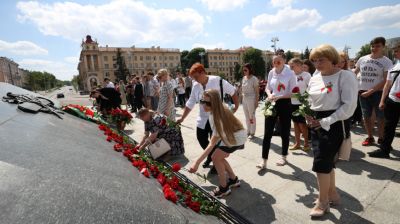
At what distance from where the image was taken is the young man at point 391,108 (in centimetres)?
411

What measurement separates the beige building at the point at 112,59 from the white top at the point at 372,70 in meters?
80.3

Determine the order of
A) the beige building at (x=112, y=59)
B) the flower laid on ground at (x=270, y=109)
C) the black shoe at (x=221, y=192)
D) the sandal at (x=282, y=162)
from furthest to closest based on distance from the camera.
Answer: the beige building at (x=112, y=59), the sandal at (x=282, y=162), the flower laid on ground at (x=270, y=109), the black shoe at (x=221, y=192)

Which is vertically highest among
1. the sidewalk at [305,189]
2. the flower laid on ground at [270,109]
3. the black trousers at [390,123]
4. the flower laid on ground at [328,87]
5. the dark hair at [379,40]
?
the dark hair at [379,40]

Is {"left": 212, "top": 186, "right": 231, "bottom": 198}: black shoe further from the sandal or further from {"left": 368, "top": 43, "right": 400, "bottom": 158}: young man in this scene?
{"left": 368, "top": 43, "right": 400, "bottom": 158}: young man

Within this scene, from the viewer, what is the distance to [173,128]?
4793 millimetres

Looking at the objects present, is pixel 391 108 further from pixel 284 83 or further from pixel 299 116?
pixel 284 83

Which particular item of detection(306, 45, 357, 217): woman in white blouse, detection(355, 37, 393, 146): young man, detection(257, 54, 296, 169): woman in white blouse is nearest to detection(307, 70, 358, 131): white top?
detection(306, 45, 357, 217): woman in white blouse

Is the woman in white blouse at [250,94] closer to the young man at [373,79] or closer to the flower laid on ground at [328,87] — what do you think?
the young man at [373,79]

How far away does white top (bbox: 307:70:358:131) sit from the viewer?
243 centimetres

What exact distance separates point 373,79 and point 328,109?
9.51 ft

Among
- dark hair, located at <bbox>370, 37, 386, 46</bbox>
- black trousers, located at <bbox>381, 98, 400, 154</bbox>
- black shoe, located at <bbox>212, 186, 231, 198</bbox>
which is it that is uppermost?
dark hair, located at <bbox>370, 37, 386, 46</bbox>

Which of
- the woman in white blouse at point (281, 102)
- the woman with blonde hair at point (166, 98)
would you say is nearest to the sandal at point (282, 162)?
the woman in white blouse at point (281, 102)

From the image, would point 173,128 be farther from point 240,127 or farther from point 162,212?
point 162,212

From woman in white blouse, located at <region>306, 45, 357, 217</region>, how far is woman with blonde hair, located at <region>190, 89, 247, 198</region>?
2.75 feet
